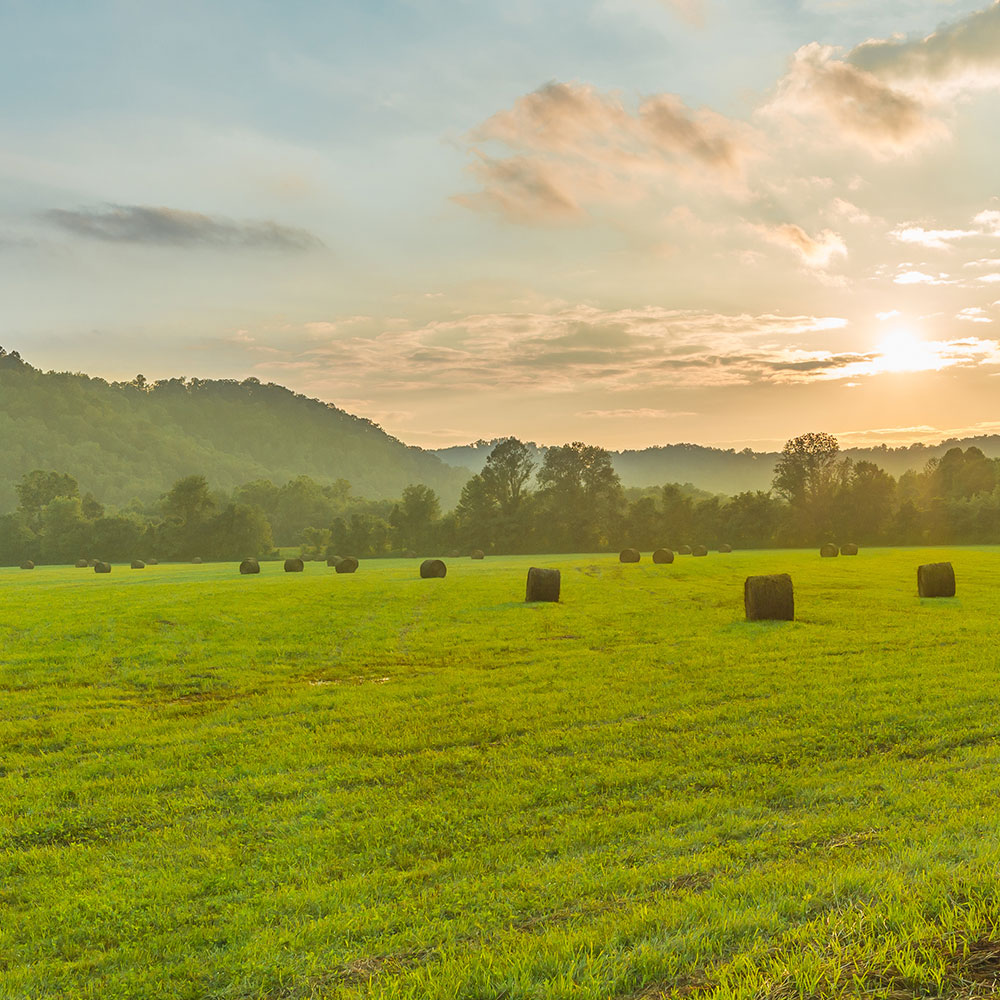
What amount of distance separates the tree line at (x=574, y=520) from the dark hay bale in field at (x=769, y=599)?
81.0m

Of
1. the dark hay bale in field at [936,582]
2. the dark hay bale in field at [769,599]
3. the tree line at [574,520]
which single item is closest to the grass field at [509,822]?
the dark hay bale in field at [769,599]

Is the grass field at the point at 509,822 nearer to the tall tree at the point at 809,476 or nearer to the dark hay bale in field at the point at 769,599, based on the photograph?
the dark hay bale in field at the point at 769,599

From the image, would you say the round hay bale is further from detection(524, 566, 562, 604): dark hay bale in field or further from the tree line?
the tree line

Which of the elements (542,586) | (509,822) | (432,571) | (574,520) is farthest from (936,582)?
(574,520)

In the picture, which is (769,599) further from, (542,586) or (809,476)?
(809,476)

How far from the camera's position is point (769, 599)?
79.7 feet

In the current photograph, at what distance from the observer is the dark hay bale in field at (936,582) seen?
30.4m

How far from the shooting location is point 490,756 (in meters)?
11.2

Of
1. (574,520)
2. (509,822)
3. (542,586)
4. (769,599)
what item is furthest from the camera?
(574,520)

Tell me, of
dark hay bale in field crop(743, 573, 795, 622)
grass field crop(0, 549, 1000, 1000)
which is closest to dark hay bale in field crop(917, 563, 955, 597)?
dark hay bale in field crop(743, 573, 795, 622)

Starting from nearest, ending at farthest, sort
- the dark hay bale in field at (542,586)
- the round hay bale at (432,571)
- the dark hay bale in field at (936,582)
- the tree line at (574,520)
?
the dark hay bale in field at (936,582) < the dark hay bale in field at (542,586) < the round hay bale at (432,571) < the tree line at (574,520)

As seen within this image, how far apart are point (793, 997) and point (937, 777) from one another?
6458mm

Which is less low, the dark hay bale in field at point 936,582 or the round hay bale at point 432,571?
the dark hay bale in field at point 936,582

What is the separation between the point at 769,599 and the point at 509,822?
58.9 feet
